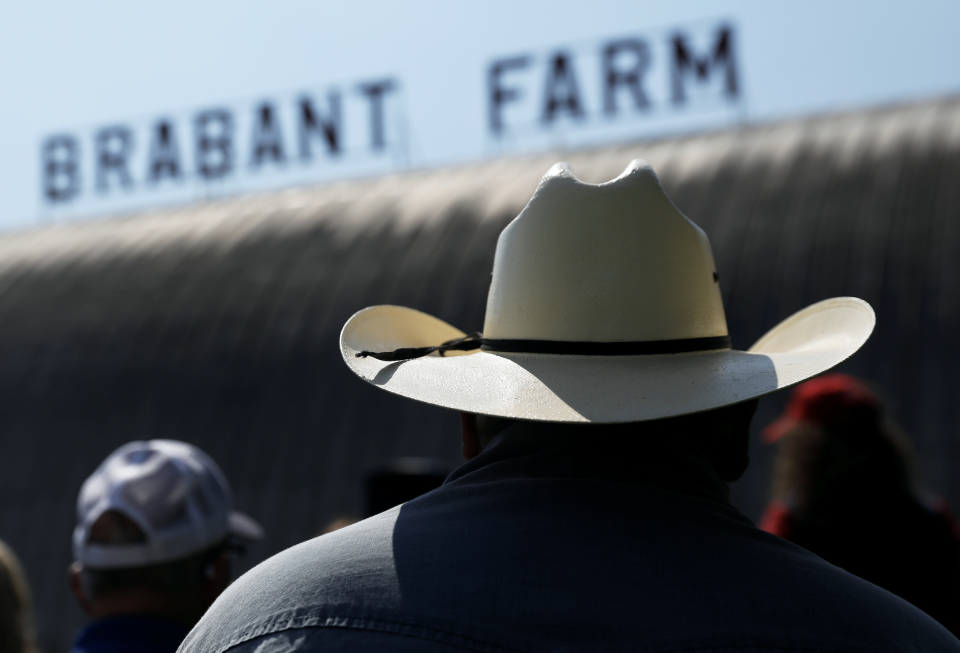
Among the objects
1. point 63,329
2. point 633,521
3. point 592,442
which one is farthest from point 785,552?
point 63,329

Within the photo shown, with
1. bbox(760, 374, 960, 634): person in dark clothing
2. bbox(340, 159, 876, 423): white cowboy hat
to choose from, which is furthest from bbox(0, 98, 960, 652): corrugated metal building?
bbox(340, 159, 876, 423): white cowboy hat

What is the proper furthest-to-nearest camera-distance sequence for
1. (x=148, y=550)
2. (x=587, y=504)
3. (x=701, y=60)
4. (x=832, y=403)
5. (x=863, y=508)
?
(x=701, y=60), (x=832, y=403), (x=863, y=508), (x=148, y=550), (x=587, y=504)

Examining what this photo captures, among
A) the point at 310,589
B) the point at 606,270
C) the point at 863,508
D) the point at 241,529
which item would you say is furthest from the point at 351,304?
the point at 310,589

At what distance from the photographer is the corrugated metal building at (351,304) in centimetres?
805

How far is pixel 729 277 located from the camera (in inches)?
345

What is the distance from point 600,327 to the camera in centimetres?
186

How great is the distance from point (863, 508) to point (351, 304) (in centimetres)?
741

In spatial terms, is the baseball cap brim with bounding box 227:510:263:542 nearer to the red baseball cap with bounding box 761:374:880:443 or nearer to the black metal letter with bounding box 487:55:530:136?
the red baseball cap with bounding box 761:374:880:443

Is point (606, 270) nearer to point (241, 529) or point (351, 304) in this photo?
point (241, 529)

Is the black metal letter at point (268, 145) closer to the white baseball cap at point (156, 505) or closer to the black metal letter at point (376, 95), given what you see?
the black metal letter at point (376, 95)

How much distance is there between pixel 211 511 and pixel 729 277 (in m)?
6.73

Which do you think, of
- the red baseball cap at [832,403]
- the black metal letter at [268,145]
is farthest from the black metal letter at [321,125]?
the red baseball cap at [832,403]

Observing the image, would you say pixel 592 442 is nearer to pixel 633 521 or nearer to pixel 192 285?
pixel 633 521

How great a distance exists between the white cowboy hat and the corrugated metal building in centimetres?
577
